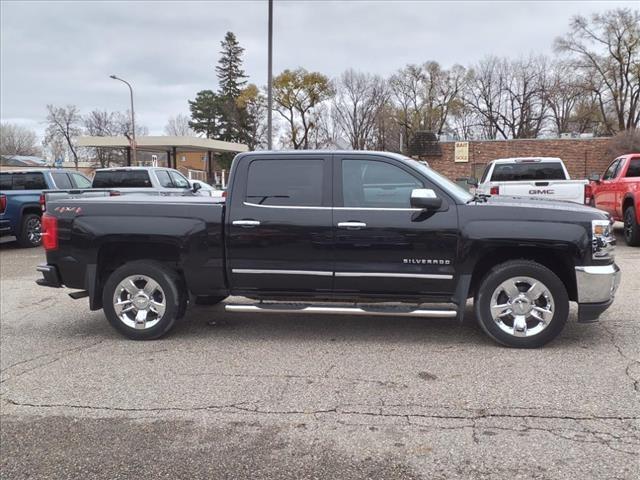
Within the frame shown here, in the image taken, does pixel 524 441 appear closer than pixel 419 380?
Yes

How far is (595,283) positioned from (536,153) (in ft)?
94.3

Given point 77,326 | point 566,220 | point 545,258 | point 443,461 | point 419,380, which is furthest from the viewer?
point 77,326

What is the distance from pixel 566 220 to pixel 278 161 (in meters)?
2.72

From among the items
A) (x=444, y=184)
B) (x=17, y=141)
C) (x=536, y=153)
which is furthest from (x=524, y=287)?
(x=17, y=141)

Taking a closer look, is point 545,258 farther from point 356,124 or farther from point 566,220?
point 356,124

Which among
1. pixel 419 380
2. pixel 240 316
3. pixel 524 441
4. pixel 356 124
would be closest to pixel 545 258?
pixel 419 380

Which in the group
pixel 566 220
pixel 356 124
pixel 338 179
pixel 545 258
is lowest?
pixel 545 258

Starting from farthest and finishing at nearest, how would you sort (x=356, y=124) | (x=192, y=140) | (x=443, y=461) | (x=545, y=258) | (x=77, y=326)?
(x=356, y=124)
(x=192, y=140)
(x=77, y=326)
(x=545, y=258)
(x=443, y=461)

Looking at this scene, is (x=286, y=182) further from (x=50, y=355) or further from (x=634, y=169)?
(x=634, y=169)

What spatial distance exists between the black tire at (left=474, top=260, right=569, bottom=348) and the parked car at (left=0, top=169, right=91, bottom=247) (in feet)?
37.9

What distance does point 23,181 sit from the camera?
13.7m

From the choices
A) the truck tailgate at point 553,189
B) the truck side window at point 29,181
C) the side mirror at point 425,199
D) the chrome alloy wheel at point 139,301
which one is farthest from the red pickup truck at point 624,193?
the truck side window at point 29,181

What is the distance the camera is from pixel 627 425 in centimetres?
347

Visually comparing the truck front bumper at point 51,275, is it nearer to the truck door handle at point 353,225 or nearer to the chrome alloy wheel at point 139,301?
the chrome alloy wheel at point 139,301
